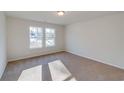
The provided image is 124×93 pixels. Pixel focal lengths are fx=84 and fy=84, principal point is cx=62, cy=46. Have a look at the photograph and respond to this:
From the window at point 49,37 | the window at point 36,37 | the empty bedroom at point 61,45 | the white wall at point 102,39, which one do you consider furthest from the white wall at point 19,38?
the white wall at point 102,39

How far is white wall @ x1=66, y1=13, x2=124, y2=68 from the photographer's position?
3.35m

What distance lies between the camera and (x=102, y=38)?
3980 mm

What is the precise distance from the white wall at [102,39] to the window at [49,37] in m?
1.57

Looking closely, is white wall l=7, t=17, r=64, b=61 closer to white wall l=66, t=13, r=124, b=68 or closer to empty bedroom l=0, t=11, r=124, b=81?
→ empty bedroom l=0, t=11, r=124, b=81

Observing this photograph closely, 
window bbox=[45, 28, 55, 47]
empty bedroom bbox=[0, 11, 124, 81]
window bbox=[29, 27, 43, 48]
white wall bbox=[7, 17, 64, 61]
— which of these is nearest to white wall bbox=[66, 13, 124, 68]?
empty bedroom bbox=[0, 11, 124, 81]

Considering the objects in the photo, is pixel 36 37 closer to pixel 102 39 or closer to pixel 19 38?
pixel 19 38

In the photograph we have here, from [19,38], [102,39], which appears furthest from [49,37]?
[102,39]

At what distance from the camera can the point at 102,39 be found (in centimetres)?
398

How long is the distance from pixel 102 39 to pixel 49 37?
137 inches

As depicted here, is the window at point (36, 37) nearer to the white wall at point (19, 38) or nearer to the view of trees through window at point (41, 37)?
the view of trees through window at point (41, 37)
